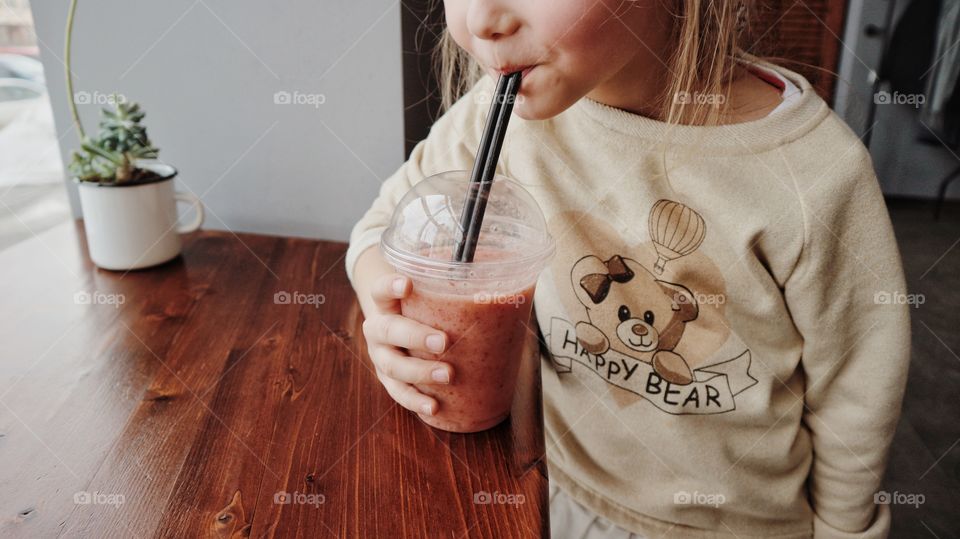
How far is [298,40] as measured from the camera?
1.28 meters

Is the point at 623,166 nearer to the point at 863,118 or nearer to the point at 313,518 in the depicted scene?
the point at 313,518

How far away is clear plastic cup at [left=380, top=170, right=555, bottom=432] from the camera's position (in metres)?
0.65

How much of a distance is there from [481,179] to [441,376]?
0.67 feet

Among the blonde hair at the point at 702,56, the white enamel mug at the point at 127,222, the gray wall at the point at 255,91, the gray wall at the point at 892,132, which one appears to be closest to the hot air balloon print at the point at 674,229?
the blonde hair at the point at 702,56

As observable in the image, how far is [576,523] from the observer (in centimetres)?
98

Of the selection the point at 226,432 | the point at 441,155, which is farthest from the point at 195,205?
the point at 226,432

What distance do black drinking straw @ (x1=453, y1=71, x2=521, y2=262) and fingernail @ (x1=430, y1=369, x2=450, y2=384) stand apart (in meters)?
0.12

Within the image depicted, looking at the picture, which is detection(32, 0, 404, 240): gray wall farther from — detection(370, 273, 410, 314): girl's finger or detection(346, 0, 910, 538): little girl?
detection(370, 273, 410, 314): girl's finger

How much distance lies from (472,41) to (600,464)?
660mm

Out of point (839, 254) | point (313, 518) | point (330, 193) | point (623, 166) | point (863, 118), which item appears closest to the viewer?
point (313, 518)

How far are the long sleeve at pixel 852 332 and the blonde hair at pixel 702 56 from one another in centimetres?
19

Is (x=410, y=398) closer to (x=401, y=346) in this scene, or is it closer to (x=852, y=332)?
(x=401, y=346)

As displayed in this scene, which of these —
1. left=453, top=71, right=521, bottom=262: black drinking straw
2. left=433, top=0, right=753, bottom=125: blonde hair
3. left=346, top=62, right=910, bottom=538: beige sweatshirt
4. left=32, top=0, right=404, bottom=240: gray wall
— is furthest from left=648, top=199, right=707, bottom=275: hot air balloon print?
left=32, top=0, right=404, bottom=240: gray wall

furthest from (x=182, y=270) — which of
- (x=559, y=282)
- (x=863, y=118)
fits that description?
(x=863, y=118)
